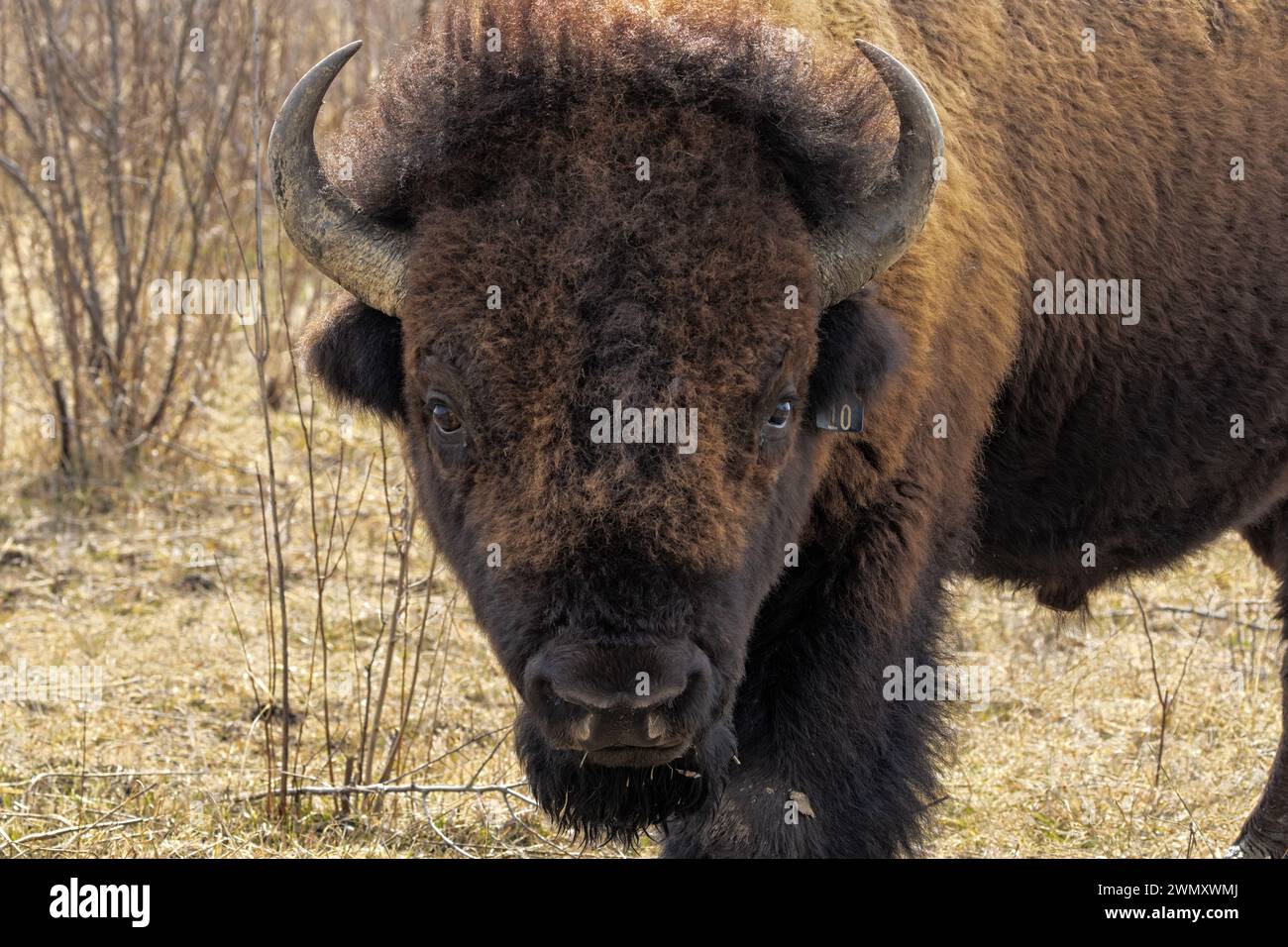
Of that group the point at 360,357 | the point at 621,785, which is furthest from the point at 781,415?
the point at 360,357

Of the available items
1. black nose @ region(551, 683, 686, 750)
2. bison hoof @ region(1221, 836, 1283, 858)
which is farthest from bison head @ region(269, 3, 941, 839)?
bison hoof @ region(1221, 836, 1283, 858)

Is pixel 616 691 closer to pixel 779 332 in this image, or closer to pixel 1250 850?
pixel 779 332

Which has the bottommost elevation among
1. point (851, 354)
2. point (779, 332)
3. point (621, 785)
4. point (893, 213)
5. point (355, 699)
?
point (355, 699)

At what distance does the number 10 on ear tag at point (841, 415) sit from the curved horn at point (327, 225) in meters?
1.05

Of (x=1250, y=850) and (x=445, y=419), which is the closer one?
(x=445, y=419)

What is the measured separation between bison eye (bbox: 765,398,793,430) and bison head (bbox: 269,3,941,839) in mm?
12

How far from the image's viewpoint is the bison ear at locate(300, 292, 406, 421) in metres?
3.71

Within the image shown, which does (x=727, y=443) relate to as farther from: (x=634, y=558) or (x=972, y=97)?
(x=972, y=97)

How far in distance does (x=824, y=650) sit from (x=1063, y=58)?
2035 mm

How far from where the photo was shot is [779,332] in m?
3.33

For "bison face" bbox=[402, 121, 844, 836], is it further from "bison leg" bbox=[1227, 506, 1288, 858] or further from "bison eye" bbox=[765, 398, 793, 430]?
"bison leg" bbox=[1227, 506, 1288, 858]

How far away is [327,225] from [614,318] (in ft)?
2.88

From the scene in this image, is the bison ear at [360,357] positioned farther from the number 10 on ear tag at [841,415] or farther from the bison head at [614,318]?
the number 10 on ear tag at [841,415]

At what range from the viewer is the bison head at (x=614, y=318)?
3.08 meters
